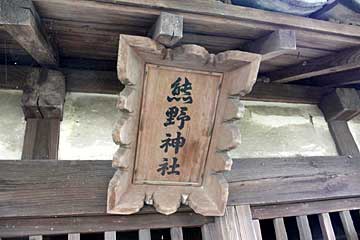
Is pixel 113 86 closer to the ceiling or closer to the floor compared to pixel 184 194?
closer to the ceiling

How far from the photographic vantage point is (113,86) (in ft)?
5.94

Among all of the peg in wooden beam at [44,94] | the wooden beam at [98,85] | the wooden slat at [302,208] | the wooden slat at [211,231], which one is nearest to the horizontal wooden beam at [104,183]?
the wooden slat at [302,208]

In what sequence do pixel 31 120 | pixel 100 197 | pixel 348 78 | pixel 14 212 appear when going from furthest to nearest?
pixel 348 78, pixel 31 120, pixel 100 197, pixel 14 212

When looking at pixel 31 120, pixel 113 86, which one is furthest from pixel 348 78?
pixel 31 120

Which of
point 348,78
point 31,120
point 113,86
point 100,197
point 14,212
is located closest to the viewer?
point 14,212

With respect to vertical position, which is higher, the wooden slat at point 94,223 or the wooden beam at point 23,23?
the wooden beam at point 23,23

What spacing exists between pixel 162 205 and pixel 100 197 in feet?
0.99

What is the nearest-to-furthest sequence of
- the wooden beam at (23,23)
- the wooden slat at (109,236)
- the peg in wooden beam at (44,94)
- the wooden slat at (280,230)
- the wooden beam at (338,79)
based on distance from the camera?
the wooden beam at (23,23) → the wooden slat at (109,236) → the peg in wooden beam at (44,94) → the wooden slat at (280,230) → the wooden beam at (338,79)

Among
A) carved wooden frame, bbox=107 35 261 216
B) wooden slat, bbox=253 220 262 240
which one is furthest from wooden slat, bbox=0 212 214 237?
wooden slat, bbox=253 220 262 240

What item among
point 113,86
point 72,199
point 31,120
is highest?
point 113,86

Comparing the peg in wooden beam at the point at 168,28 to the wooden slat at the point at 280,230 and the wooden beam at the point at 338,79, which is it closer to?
the wooden slat at the point at 280,230

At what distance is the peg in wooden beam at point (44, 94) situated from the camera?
61.6 inches

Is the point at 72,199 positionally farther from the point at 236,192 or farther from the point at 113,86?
the point at 236,192

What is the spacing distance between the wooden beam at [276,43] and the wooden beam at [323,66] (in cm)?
45
